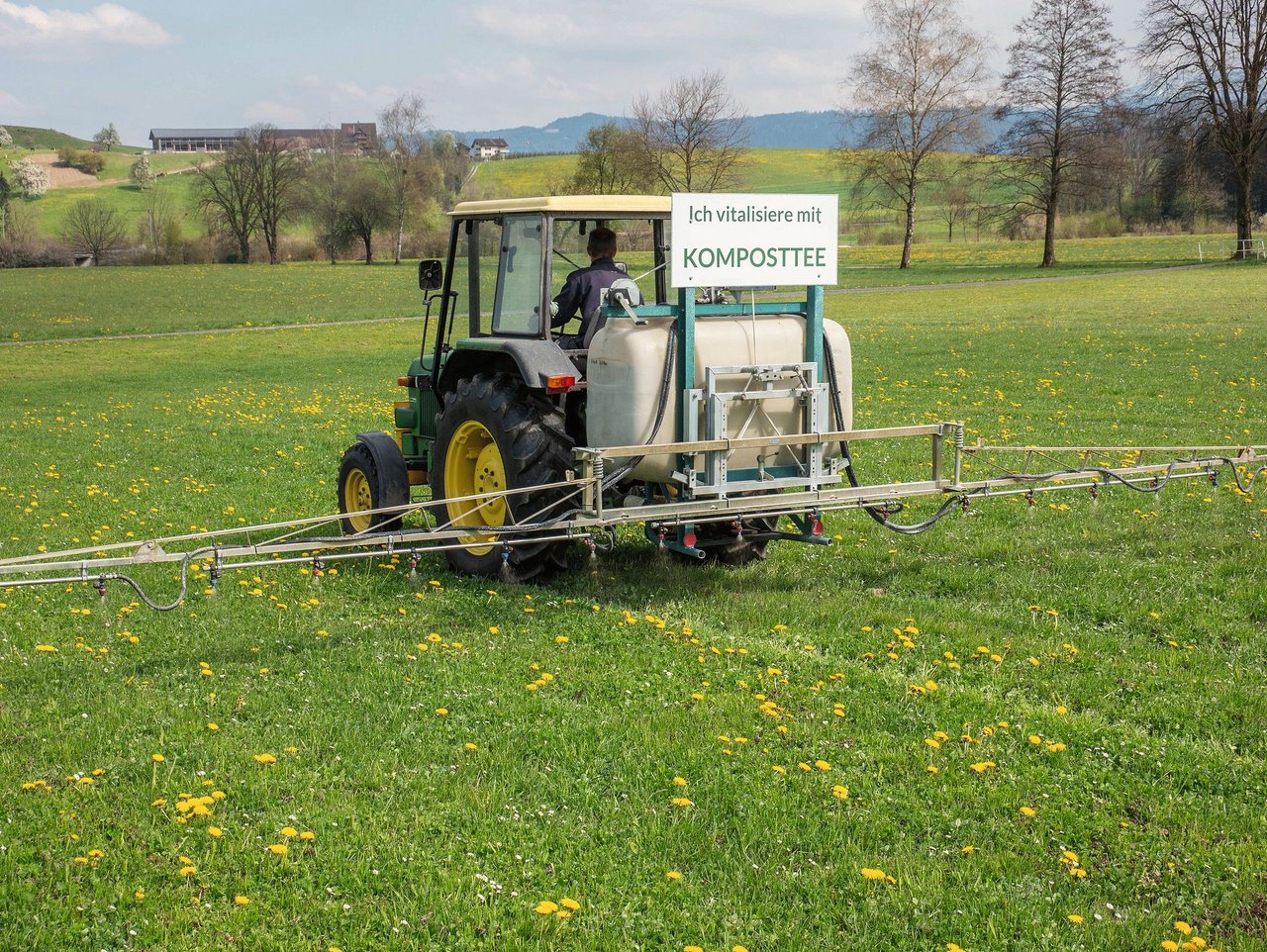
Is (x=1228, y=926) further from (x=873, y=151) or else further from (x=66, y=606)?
(x=873, y=151)

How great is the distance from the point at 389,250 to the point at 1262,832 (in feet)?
287

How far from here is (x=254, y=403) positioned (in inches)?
753

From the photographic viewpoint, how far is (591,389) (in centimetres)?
734

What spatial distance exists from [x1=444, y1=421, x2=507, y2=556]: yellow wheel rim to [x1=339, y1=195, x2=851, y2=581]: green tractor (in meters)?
→ 0.01

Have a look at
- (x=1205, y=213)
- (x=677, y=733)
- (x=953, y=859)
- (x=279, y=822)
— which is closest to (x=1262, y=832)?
(x=953, y=859)

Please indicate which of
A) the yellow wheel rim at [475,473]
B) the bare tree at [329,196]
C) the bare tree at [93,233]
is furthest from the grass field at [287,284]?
the yellow wheel rim at [475,473]

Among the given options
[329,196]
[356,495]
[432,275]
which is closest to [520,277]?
[432,275]

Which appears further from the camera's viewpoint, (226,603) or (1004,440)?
(1004,440)

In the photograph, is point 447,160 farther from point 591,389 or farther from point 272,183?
point 591,389

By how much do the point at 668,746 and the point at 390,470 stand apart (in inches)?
168

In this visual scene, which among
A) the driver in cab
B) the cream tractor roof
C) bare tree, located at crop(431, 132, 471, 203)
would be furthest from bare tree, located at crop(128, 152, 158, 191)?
the driver in cab

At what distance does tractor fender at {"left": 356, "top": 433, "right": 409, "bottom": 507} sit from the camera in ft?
29.4

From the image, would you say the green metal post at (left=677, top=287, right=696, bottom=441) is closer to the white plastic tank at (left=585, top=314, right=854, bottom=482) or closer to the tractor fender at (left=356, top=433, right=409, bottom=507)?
the white plastic tank at (left=585, top=314, right=854, bottom=482)

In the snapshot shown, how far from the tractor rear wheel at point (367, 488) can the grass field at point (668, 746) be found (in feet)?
2.00
